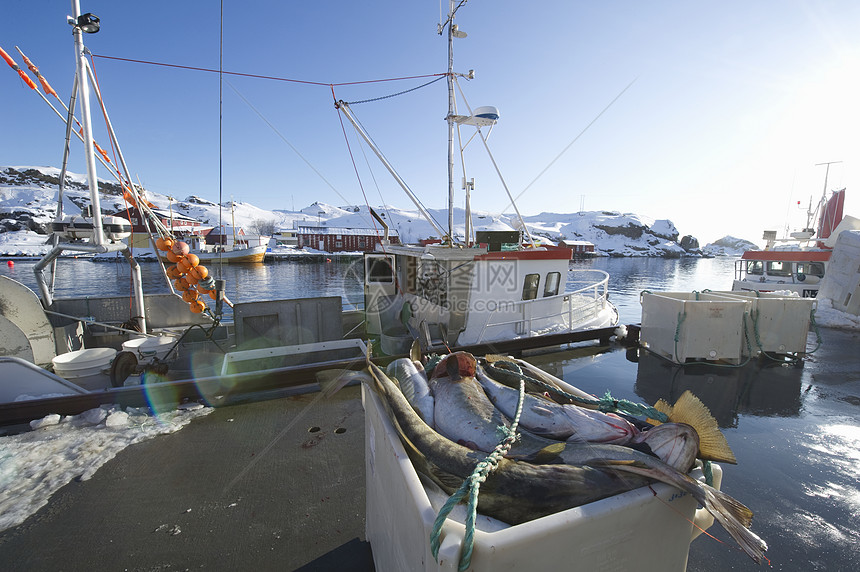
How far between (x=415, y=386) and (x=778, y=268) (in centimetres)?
2111

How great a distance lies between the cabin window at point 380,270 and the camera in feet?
33.7

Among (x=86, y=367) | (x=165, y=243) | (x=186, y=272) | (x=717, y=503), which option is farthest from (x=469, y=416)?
(x=86, y=367)

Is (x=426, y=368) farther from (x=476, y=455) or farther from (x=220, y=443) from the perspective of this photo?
(x=220, y=443)

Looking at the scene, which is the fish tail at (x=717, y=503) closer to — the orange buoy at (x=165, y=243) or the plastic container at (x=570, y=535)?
the plastic container at (x=570, y=535)

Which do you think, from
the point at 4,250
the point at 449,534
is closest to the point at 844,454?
the point at 449,534

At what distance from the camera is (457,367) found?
222 centimetres

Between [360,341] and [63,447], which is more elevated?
[360,341]

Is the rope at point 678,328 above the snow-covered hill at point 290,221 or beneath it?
beneath

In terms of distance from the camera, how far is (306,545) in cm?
294

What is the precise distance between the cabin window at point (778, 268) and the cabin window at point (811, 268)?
1.13ft

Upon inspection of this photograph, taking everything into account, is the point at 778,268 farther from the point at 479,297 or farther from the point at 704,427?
the point at 704,427

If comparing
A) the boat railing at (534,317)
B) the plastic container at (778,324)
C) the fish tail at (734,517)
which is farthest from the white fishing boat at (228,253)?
the fish tail at (734,517)

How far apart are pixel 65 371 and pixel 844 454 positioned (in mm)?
10884

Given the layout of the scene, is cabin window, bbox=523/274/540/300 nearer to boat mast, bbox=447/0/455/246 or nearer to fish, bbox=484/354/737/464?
boat mast, bbox=447/0/455/246
